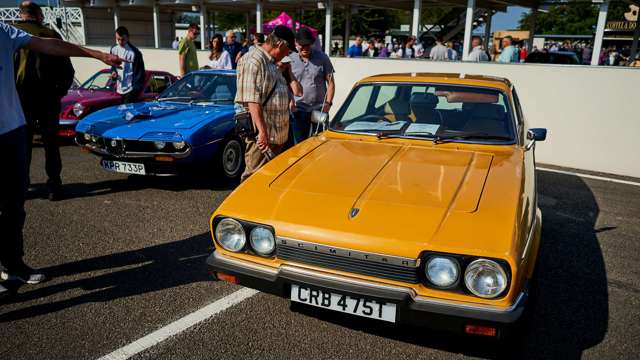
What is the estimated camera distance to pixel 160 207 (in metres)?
5.28

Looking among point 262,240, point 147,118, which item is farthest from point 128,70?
point 262,240

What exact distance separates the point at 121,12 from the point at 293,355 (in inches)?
1345

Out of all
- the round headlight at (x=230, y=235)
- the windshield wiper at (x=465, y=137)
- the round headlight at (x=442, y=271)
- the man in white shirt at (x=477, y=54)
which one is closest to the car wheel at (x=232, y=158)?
the windshield wiper at (x=465, y=137)

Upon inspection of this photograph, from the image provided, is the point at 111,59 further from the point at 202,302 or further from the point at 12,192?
the point at 202,302

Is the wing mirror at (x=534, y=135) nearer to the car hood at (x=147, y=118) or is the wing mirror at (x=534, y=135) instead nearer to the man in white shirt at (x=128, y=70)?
A: the car hood at (x=147, y=118)

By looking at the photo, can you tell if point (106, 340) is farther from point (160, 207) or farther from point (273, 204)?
point (160, 207)

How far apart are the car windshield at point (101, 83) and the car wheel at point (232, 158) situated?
12.7 feet

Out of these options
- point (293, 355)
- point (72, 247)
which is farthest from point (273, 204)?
point (72, 247)

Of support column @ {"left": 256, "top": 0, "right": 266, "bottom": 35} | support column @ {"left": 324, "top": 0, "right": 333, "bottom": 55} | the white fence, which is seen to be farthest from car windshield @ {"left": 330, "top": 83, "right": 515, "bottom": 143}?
support column @ {"left": 256, "top": 0, "right": 266, "bottom": 35}

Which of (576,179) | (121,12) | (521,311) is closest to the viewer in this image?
(521,311)

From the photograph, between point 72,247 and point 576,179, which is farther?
point 576,179

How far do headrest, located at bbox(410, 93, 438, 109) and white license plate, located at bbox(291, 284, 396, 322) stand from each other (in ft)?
6.88

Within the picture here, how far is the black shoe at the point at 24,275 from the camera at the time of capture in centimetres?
336

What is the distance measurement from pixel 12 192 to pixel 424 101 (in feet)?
10.3
